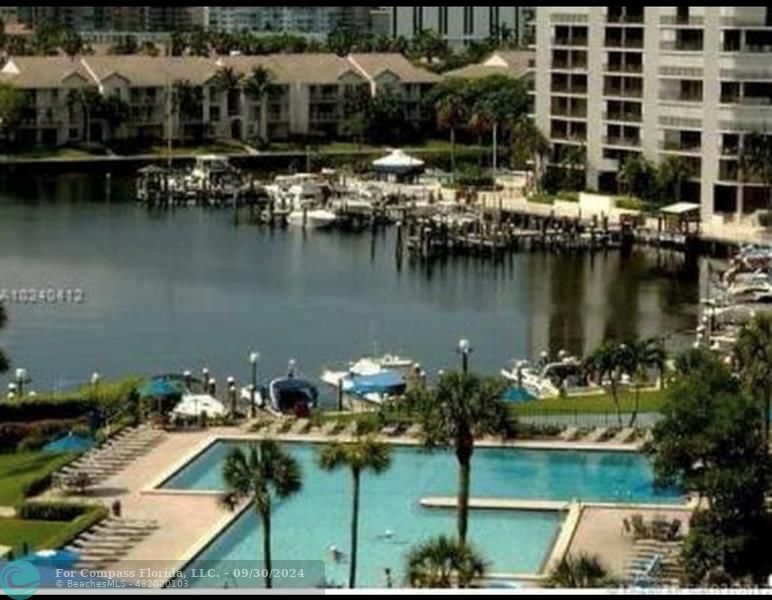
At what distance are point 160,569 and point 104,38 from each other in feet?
188

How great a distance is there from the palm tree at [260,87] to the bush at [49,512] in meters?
31.7

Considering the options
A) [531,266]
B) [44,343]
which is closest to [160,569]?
[44,343]

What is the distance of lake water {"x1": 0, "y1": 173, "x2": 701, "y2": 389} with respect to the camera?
20.3 m

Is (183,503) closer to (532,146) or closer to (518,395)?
(518,395)

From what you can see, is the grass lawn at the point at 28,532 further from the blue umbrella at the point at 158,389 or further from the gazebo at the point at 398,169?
the gazebo at the point at 398,169

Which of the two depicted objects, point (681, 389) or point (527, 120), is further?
point (527, 120)

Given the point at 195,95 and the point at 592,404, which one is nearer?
the point at 592,404

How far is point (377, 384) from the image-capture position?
1723cm

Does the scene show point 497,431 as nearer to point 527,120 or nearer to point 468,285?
point 468,285

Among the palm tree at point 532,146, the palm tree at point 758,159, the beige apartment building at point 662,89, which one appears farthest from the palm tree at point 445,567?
the palm tree at point 532,146

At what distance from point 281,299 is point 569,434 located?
36.0ft

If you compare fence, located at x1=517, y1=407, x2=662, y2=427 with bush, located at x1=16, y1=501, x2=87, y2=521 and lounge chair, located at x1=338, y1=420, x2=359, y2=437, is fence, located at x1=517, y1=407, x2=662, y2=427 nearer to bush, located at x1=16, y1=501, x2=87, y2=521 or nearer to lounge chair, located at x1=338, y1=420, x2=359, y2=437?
lounge chair, located at x1=338, y1=420, x2=359, y2=437

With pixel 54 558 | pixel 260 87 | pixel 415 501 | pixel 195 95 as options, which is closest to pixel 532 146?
pixel 260 87

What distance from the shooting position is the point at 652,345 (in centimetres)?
1631
